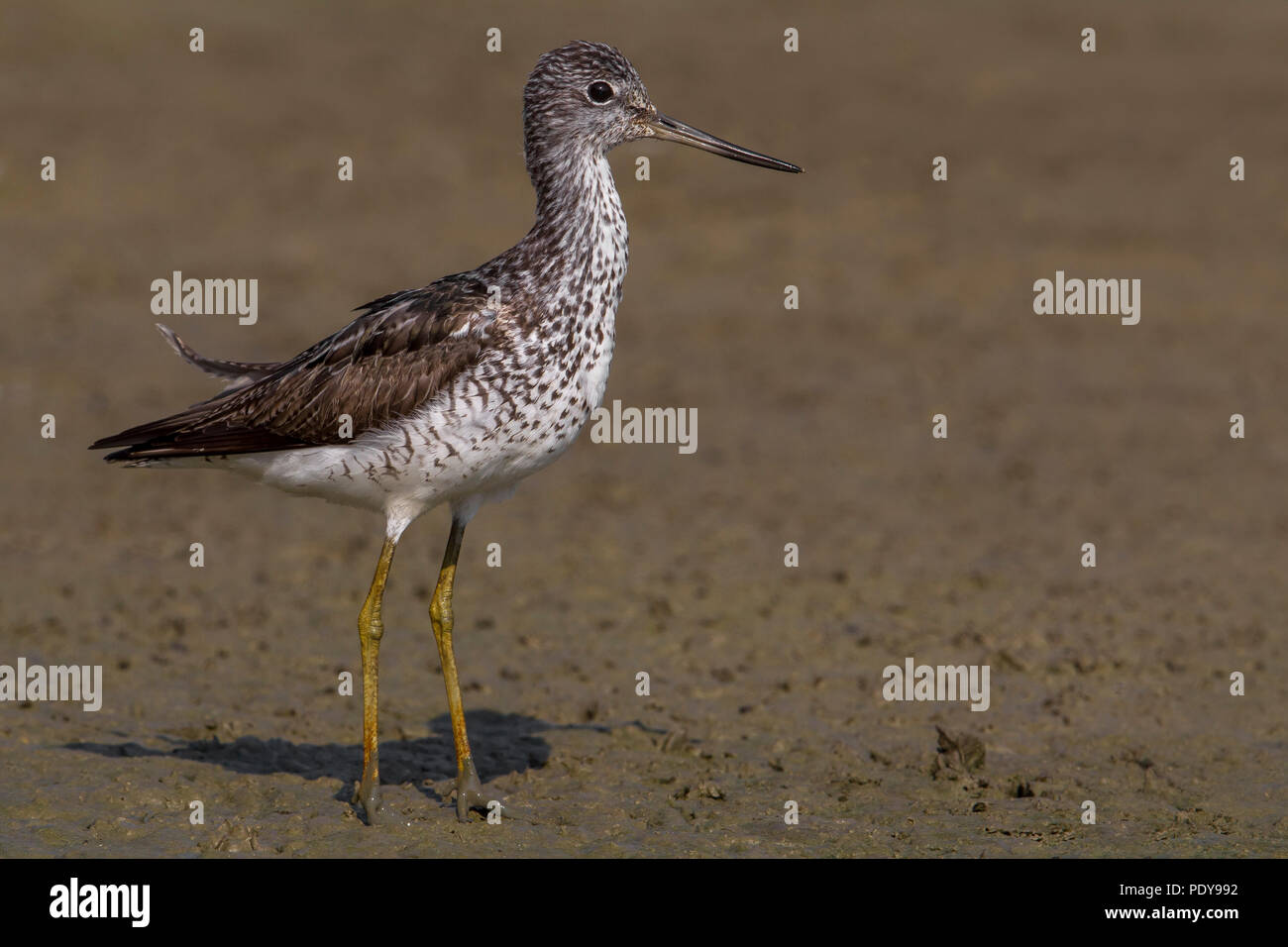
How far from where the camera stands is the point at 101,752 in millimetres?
8680

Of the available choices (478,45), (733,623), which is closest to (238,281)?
(478,45)

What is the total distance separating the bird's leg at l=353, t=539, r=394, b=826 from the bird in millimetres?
10

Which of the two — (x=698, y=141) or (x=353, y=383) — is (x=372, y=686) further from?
(x=698, y=141)

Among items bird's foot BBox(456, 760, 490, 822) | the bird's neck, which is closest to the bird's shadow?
bird's foot BBox(456, 760, 490, 822)

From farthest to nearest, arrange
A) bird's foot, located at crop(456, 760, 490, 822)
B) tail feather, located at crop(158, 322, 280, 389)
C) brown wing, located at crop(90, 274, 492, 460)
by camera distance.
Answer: tail feather, located at crop(158, 322, 280, 389) → bird's foot, located at crop(456, 760, 490, 822) → brown wing, located at crop(90, 274, 492, 460)

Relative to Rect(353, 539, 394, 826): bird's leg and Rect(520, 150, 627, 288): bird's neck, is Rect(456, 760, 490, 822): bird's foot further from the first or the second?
Rect(520, 150, 627, 288): bird's neck

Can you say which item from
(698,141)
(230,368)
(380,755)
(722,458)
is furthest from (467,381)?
(722,458)

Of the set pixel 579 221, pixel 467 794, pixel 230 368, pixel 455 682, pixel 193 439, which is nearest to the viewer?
pixel 579 221

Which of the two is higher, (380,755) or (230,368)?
(230,368)

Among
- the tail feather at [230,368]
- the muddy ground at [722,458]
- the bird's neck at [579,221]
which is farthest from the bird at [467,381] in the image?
the muddy ground at [722,458]

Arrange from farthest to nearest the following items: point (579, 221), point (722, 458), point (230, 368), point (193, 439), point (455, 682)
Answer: point (722, 458) → point (230, 368) → point (455, 682) → point (193, 439) → point (579, 221)

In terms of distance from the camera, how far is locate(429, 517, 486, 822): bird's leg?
802 centimetres

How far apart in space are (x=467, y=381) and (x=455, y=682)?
5.04ft

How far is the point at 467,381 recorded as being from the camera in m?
7.58
